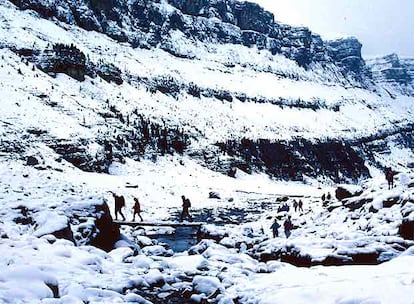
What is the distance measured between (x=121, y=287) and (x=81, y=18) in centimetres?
9240

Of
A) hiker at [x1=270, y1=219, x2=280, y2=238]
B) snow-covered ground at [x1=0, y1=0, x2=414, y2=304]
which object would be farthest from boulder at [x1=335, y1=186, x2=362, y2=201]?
hiker at [x1=270, y1=219, x2=280, y2=238]

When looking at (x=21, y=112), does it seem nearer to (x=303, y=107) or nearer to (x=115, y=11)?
(x=115, y=11)

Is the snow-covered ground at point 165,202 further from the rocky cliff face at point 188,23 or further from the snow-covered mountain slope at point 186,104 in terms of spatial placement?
the rocky cliff face at point 188,23

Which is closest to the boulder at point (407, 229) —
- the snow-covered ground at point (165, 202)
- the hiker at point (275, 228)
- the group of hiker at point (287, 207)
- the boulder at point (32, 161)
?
the snow-covered ground at point (165, 202)

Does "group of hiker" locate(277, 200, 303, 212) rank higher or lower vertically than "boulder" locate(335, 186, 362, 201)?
lower

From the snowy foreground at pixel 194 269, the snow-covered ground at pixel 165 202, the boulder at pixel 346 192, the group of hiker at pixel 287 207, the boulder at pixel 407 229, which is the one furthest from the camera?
the group of hiker at pixel 287 207

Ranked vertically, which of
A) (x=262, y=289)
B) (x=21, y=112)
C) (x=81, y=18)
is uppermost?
(x=81, y=18)

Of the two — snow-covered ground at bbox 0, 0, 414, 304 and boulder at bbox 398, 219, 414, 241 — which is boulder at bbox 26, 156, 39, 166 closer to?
snow-covered ground at bbox 0, 0, 414, 304

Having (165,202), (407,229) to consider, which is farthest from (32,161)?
(407,229)

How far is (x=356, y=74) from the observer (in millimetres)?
187625

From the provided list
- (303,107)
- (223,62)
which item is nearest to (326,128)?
(303,107)

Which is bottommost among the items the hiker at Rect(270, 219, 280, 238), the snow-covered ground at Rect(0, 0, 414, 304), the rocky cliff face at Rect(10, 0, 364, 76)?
the hiker at Rect(270, 219, 280, 238)

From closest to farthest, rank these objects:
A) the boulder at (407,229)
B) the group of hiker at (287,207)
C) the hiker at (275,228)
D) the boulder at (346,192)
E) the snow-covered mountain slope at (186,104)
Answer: the boulder at (407,229) → the hiker at (275,228) → the boulder at (346,192) → the group of hiker at (287,207) → the snow-covered mountain slope at (186,104)

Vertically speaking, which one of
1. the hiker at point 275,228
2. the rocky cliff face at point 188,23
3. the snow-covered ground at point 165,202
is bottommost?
the hiker at point 275,228
